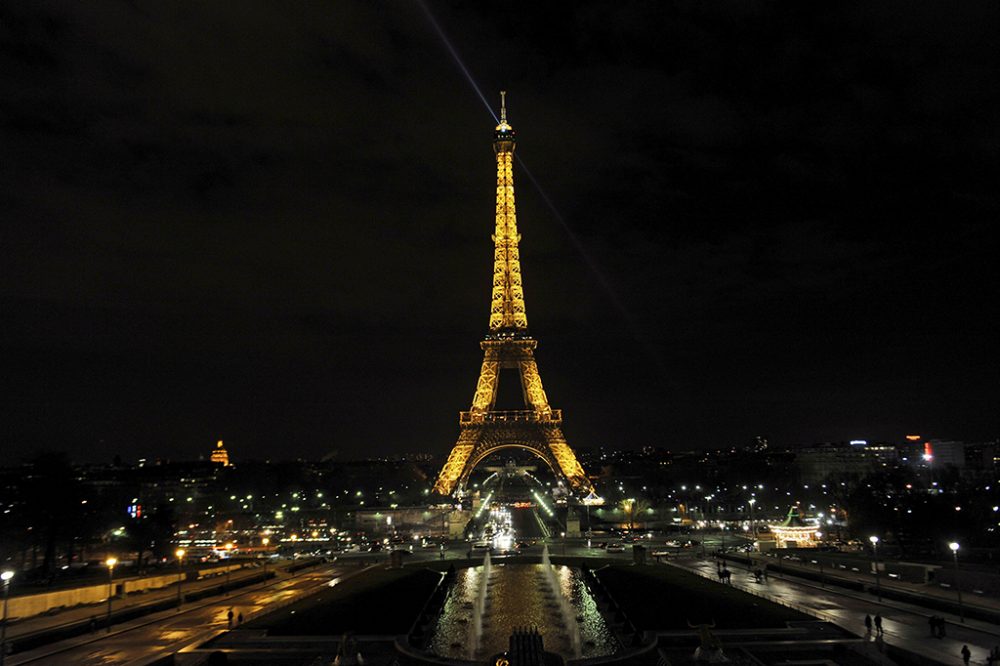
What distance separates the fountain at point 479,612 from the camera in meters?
25.9

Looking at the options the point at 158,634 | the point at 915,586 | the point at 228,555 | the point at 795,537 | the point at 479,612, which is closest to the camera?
the point at 158,634

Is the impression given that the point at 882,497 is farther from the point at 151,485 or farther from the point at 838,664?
the point at 151,485

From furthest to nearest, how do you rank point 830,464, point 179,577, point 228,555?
1. point 830,464
2. point 228,555
3. point 179,577

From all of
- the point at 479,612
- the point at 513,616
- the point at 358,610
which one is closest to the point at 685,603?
the point at 513,616

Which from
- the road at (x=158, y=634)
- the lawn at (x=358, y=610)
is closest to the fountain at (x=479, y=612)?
the lawn at (x=358, y=610)

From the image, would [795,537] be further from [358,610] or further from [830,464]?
[830,464]

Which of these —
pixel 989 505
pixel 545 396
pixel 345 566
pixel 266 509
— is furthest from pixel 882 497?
pixel 266 509

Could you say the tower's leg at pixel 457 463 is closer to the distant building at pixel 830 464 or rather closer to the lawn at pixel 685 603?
the lawn at pixel 685 603

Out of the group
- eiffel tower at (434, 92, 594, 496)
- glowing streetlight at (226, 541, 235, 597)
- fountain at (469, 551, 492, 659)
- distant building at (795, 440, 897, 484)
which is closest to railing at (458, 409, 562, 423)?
eiffel tower at (434, 92, 594, 496)

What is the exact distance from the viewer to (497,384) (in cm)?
8231

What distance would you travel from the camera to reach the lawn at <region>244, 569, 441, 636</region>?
27.2 m

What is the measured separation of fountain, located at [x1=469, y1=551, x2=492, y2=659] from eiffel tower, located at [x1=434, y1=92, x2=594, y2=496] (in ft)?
122

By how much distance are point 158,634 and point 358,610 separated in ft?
23.3

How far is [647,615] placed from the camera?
28578 millimetres
